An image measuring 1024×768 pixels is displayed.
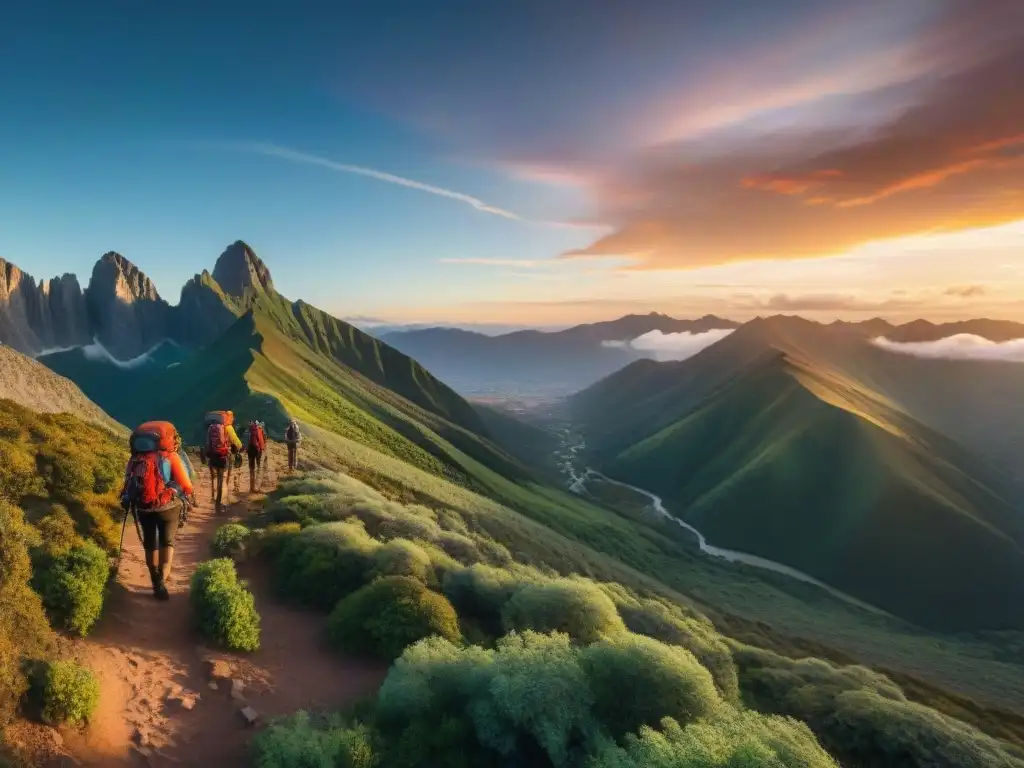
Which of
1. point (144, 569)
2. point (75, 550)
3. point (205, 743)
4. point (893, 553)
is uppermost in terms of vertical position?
point (75, 550)

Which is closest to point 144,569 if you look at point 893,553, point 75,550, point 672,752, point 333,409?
point 75,550

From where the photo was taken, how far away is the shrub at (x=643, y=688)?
Answer: 948cm

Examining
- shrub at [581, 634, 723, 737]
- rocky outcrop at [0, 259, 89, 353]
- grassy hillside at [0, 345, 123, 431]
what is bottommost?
shrub at [581, 634, 723, 737]

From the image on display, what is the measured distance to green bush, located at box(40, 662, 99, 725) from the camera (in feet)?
25.7

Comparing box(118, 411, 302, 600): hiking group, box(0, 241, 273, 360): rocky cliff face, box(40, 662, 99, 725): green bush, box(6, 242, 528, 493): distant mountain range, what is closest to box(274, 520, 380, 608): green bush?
box(118, 411, 302, 600): hiking group

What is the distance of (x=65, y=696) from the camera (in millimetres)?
7895

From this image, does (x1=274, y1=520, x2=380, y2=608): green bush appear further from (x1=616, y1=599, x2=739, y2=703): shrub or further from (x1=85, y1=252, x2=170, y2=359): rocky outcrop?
(x1=85, y1=252, x2=170, y2=359): rocky outcrop

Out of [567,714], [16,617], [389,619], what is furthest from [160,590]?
[567,714]

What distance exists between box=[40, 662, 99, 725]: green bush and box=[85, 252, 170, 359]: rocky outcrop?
194 metres

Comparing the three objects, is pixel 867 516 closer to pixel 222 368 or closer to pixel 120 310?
pixel 222 368

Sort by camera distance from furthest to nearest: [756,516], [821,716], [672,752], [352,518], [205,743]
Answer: [756,516] → [352,518] → [821,716] → [205,743] → [672,752]

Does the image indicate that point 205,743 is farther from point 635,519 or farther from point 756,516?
point 756,516

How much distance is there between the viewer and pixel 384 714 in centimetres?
905

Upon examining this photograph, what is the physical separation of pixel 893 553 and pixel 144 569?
16874 centimetres
